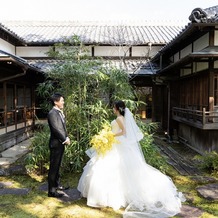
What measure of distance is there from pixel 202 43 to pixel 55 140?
603 centimetres

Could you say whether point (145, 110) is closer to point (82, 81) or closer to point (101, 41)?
point (101, 41)

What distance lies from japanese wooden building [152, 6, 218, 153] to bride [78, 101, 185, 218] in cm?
347

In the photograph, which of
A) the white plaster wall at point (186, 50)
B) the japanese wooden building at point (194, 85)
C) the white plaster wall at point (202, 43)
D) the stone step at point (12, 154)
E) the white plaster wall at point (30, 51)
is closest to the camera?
the stone step at point (12, 154)

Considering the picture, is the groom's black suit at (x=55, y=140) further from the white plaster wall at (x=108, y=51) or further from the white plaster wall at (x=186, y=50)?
the white plaster wall at (x=108, y=51)

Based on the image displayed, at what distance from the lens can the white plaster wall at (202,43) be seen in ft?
25.6

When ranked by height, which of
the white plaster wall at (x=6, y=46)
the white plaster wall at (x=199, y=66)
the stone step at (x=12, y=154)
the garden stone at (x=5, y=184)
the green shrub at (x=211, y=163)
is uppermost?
the white plaster wall at (x=6, y=46)

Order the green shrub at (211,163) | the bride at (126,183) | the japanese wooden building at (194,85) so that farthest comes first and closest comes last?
the japanese wooden building at (194,85) < the green shrub at (211,163) < the bride at (126,183)

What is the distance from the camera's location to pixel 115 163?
4270 mm


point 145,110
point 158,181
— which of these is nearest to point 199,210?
point 158,181

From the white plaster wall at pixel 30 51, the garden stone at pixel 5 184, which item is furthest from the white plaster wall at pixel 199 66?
the white plaster wall at pixel 30 51

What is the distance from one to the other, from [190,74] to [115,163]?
642cm

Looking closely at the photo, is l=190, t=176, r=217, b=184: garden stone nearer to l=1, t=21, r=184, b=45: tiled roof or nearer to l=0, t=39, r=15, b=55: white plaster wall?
l=0, t=39, r=15, b=55: white plaster wall

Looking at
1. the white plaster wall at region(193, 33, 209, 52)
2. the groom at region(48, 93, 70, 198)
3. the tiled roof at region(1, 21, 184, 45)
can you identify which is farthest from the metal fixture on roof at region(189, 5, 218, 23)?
the tiled roof at region(1, 21, 184, 45)

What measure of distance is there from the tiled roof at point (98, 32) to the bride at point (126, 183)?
1003cm
